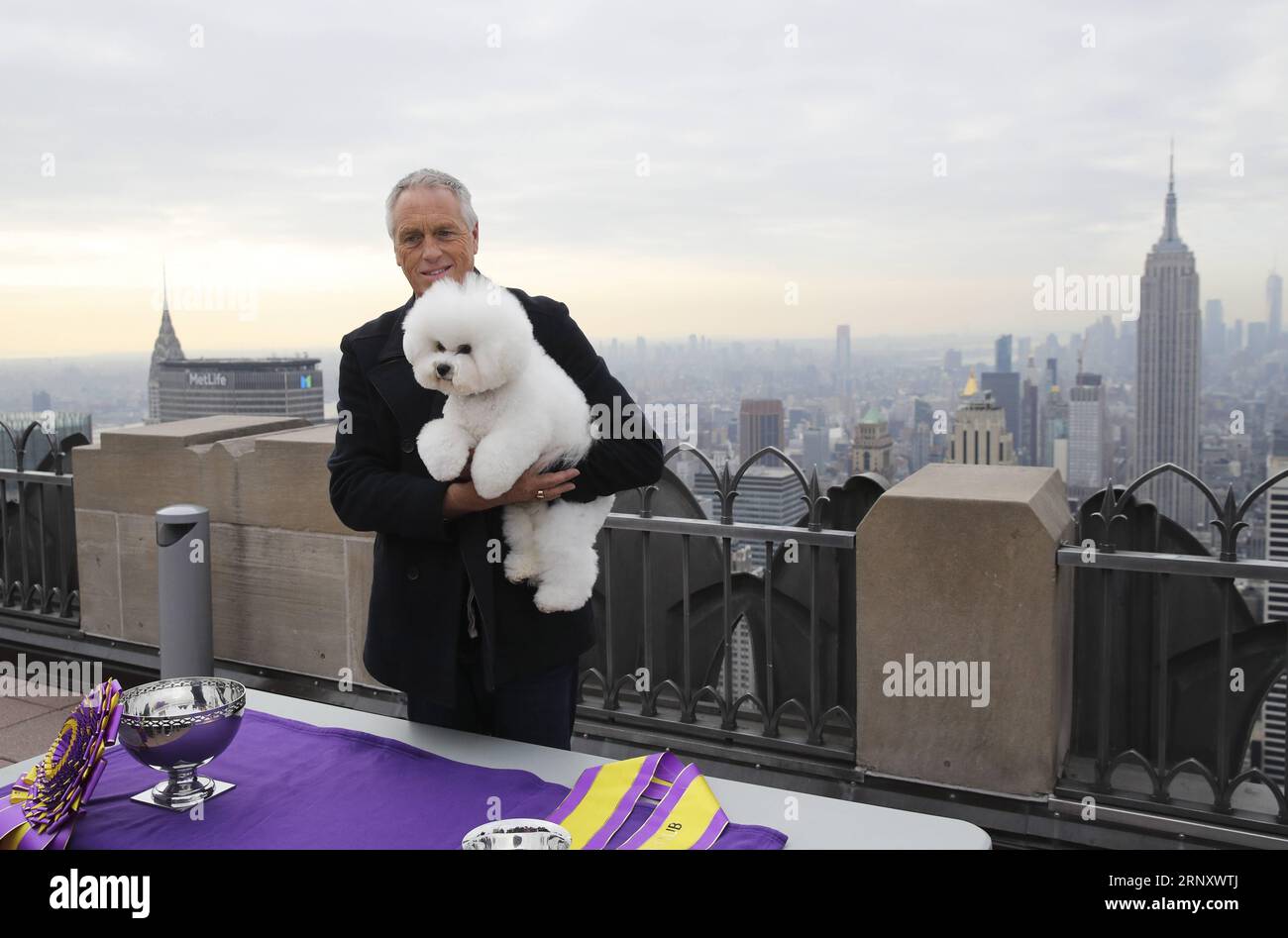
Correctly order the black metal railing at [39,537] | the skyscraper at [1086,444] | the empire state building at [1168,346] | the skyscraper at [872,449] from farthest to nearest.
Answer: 1. the black metal railing at [39,537]
2. the empire state building at [1168,346]
3. the skyscraper at [872,449]
4. the skyscraper at [1086,444]

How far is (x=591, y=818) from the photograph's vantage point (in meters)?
1.58

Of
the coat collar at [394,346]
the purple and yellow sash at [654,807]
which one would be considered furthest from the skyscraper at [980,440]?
the purple and yellow sash at [654,807]

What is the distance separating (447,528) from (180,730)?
2.59 feet

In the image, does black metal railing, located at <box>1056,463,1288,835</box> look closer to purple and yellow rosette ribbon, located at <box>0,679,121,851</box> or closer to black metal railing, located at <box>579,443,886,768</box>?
black metal railing, located at <box>579,443,886,768</box>

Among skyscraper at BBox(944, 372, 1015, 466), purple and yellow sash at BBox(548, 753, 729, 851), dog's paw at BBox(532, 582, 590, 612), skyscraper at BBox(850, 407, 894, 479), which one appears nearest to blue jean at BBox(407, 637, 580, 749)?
dog's paw at BBox(532, 582, 590, 612)

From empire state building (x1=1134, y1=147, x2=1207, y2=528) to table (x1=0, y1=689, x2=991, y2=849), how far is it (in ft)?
11.8

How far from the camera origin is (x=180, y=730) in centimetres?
162

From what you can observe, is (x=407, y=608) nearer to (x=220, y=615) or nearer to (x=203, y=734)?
(x=203, y=734)

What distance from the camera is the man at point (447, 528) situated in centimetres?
229

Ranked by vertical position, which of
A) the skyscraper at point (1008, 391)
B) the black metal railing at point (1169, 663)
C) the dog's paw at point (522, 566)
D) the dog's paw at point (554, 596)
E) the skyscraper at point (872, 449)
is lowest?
the black metal railing at point (1169, 663)

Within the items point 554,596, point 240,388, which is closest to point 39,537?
point 240,388

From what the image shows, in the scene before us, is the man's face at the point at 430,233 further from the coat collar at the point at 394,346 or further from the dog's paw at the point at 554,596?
the dog's paw at the point at 554,596

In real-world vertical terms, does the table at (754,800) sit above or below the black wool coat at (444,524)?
below

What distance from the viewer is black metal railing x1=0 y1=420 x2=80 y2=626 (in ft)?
19.6
